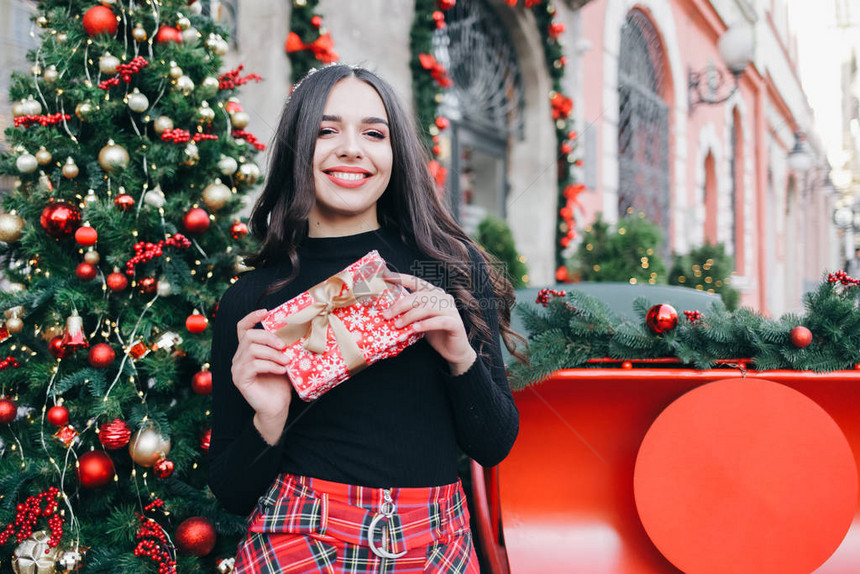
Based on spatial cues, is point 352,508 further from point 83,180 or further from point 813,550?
point 83,180

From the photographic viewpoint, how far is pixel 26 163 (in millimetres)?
2016

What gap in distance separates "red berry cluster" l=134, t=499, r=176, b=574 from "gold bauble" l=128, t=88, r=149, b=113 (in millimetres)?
1239

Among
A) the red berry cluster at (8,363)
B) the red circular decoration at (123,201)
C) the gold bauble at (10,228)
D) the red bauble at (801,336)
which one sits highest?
the red circular decoration at (123,201)

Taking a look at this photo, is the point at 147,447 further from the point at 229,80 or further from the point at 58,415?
the point at 229,80

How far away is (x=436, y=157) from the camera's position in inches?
207

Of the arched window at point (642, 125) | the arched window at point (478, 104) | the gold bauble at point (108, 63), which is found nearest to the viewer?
the gold bauble at point (108, 63)

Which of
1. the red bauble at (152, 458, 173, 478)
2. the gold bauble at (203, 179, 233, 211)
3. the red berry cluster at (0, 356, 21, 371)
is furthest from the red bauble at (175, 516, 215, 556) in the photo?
the gold bauble at (203, 179, 233, 211)

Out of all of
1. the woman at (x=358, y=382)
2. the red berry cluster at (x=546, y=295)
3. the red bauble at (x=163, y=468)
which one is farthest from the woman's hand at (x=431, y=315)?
the red bauble at (x=163, y=468)

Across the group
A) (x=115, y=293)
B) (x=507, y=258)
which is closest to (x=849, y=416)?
(x=115, y=293)

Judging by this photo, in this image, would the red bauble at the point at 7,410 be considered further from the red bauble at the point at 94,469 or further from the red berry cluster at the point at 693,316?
the red berry cluster at the point at 693,316

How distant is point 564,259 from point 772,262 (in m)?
14.0

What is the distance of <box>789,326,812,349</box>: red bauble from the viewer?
68.8 inches

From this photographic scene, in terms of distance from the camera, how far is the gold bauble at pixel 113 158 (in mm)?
2016

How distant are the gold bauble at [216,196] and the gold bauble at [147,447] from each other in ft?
2.44
